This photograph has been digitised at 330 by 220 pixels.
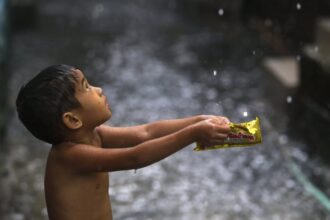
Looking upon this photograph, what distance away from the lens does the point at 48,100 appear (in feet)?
7.00

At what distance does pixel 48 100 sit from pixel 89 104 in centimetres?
14

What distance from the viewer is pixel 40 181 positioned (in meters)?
5.00

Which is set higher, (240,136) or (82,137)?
(240,136)

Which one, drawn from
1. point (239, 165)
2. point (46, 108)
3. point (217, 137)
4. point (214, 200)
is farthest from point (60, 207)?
point (239, 165)

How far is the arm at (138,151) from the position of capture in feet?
6.81

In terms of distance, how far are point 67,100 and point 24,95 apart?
145 mm

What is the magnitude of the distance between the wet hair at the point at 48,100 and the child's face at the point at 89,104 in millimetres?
21

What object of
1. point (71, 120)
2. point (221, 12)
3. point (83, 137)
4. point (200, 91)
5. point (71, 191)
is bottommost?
point (221, 12)

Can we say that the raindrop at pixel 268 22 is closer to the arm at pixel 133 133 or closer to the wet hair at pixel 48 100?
the arm at pixel 133 133

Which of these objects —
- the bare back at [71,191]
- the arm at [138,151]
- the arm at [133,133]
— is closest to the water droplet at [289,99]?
the arm at [133,133]

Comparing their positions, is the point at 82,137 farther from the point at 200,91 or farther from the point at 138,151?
the point at 200,91

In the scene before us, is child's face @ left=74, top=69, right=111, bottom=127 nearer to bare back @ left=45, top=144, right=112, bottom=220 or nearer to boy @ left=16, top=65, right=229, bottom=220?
boy @ left=16, top=65, right=229, bottom=220

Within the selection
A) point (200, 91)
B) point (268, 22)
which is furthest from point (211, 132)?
point (268, 22)

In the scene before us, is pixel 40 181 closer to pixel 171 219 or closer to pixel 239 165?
pixel 171 219
